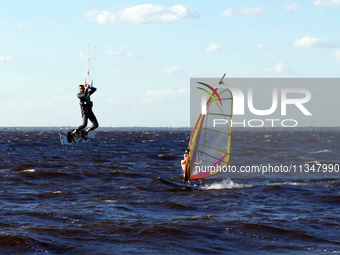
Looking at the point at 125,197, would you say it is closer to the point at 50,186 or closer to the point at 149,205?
the point at 149,205

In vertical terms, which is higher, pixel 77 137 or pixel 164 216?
pixel 77 137

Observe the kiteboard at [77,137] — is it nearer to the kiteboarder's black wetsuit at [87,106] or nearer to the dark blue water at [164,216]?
the kiteboarder's black wetsuit at [87,106]

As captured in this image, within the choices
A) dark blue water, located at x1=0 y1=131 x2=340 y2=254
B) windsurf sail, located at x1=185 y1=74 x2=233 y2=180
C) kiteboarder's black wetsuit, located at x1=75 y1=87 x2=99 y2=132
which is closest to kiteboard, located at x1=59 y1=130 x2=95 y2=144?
kiteboarder's black wetsuit, located at x1=75 y1=87 x2=99 y2=132

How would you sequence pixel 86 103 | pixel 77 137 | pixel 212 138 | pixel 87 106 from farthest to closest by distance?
pixel 212 138 < pixel 77 137 < pixel 87 106 < pixel 86 103

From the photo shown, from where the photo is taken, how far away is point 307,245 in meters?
12.7

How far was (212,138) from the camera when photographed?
2020 cm

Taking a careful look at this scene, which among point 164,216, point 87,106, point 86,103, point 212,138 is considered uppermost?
point 86,103

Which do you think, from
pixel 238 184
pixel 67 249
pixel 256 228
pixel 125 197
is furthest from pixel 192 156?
pixel 67 249

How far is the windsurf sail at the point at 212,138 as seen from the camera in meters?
19.3

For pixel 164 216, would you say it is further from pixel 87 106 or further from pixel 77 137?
pixel 77 137

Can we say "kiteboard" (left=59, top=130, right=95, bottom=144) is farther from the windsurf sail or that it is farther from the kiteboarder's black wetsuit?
the windsurf sail

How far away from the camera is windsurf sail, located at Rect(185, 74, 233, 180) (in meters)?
19.3

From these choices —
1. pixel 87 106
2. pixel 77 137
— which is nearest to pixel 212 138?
pixel 77 137

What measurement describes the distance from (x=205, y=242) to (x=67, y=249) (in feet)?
12.7
